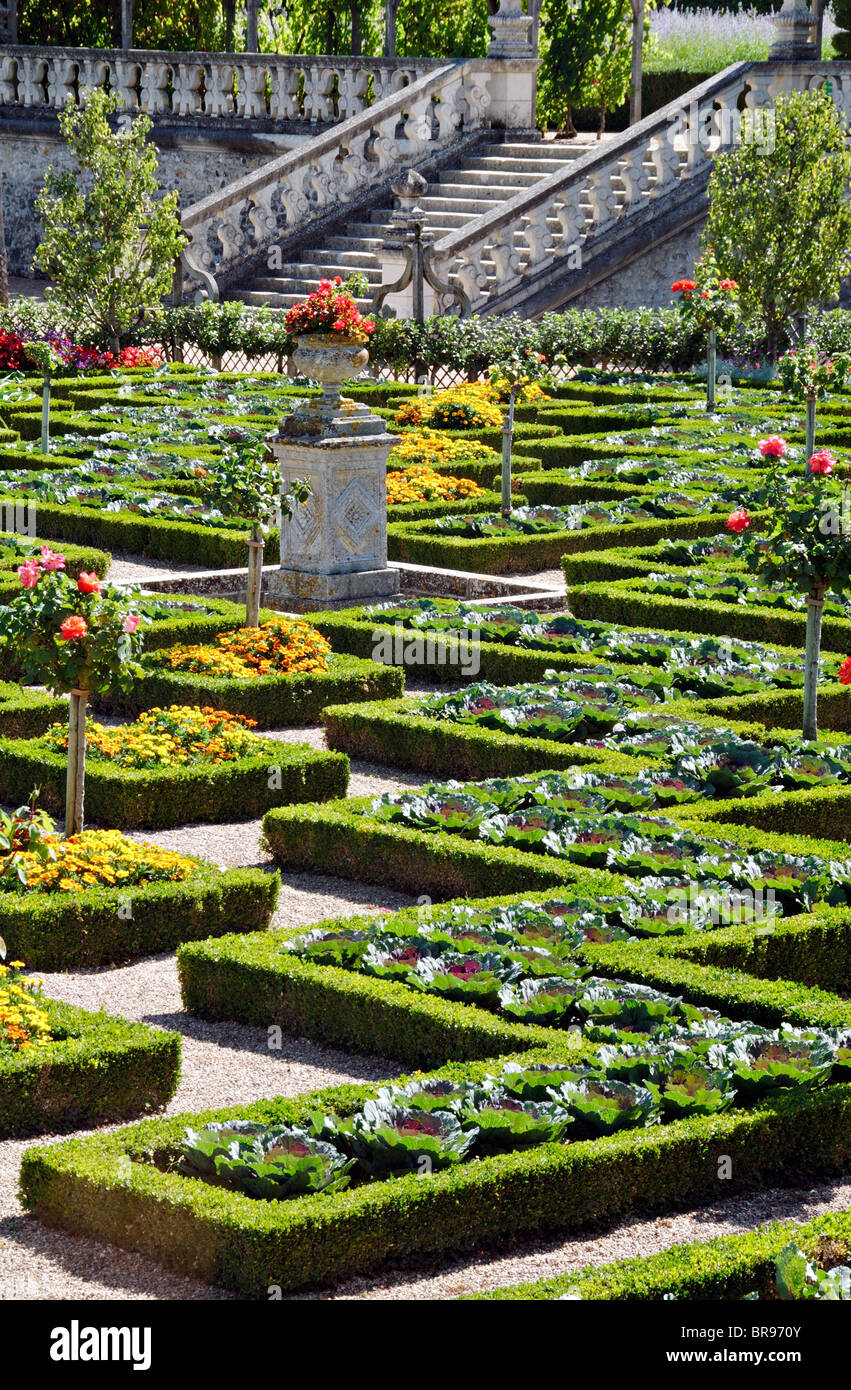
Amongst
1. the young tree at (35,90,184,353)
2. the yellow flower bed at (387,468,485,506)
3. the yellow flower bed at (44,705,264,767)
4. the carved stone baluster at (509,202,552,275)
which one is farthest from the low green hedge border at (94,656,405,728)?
the carved stone baluster at (509,202,552,275)

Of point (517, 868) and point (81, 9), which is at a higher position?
point (81, 9)

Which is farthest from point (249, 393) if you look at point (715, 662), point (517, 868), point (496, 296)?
point (517, 868)

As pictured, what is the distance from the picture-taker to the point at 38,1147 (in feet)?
24.5

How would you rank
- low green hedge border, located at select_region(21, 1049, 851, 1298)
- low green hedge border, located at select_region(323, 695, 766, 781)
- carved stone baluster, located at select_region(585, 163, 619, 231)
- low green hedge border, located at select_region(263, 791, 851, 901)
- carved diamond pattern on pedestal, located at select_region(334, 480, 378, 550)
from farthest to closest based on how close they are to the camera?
carved stone baluster, located at select_region(585, 163, 619, 231) → carved diamond pattern on pedestal, located at select_region(334, 480, 378, 550) → low green hedge border, located at select_region(323, 695, 766, 781) → low green hedge border, located at select_region(263, 791, 851, 901) → low green hedge border, located at select_region(21, 1049, 851, 1298)

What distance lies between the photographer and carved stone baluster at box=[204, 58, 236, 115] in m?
37.8

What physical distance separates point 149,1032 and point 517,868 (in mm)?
2493

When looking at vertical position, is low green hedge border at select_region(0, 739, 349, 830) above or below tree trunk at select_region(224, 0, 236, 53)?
below

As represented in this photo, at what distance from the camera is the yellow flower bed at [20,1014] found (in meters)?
8.05

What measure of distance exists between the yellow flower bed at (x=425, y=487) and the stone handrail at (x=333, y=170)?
12.7 metres

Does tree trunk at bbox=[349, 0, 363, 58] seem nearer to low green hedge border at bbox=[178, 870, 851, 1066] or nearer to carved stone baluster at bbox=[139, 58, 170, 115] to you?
carved stone baluster at bbox=[139, 58, 170, 115]

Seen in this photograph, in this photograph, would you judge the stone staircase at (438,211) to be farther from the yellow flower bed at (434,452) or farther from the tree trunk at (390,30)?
the yellow flower bed at (434,452)

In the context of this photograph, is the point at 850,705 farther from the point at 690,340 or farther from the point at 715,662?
the point at 690,340

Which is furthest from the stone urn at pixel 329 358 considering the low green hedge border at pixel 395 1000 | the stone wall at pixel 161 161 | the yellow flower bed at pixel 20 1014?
the stone wall at pixel 161 161

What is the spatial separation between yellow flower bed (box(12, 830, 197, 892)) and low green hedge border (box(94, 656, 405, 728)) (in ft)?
10.0
